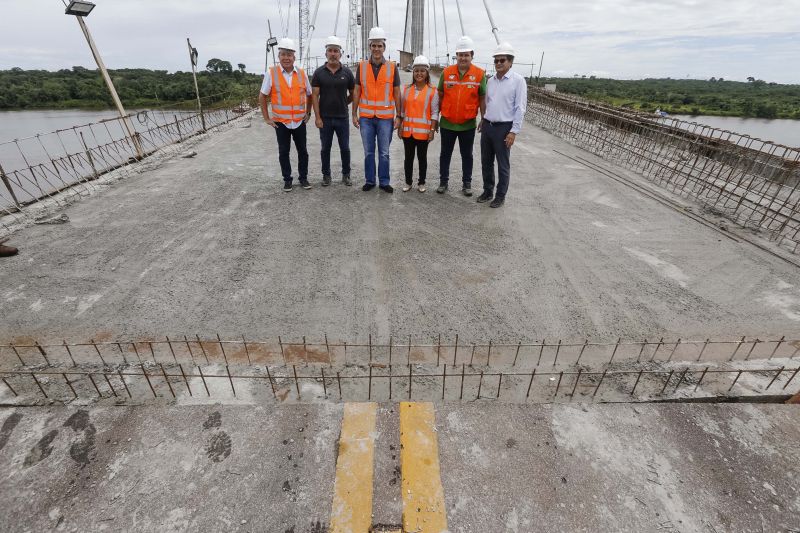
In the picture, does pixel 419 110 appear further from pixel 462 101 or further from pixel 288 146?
pixel 288 146

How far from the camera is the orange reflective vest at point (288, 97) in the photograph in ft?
18.0

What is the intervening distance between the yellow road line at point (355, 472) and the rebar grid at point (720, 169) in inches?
209

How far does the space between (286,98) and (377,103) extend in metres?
1.32

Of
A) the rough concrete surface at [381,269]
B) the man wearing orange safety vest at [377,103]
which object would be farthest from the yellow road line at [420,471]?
the man wearing orange safety vest at [377,103]

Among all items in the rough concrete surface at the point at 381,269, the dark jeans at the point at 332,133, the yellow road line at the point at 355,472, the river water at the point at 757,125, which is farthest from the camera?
the river water at the point at 757,125

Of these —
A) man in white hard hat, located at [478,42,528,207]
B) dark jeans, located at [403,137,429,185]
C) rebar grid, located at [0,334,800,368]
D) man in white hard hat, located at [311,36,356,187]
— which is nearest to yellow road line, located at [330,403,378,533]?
rebar grid, located at [0,334,800,368]

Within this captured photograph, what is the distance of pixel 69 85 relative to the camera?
36625 millimetres

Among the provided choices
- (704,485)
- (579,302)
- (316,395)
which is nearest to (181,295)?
(316,395)

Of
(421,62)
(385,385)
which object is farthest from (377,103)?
(385,385)

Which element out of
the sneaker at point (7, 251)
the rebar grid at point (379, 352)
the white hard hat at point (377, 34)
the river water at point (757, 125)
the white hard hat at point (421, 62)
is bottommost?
the river water at point (757, 125)

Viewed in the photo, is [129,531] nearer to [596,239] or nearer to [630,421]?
[630,421]

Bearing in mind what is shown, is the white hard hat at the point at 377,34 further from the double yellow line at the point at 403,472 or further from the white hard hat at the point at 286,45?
the double yellow line at the point at 403,472

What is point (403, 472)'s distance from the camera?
6.63ft

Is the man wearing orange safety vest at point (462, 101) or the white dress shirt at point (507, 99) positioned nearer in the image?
the white dress shirt at point (507, 99)
